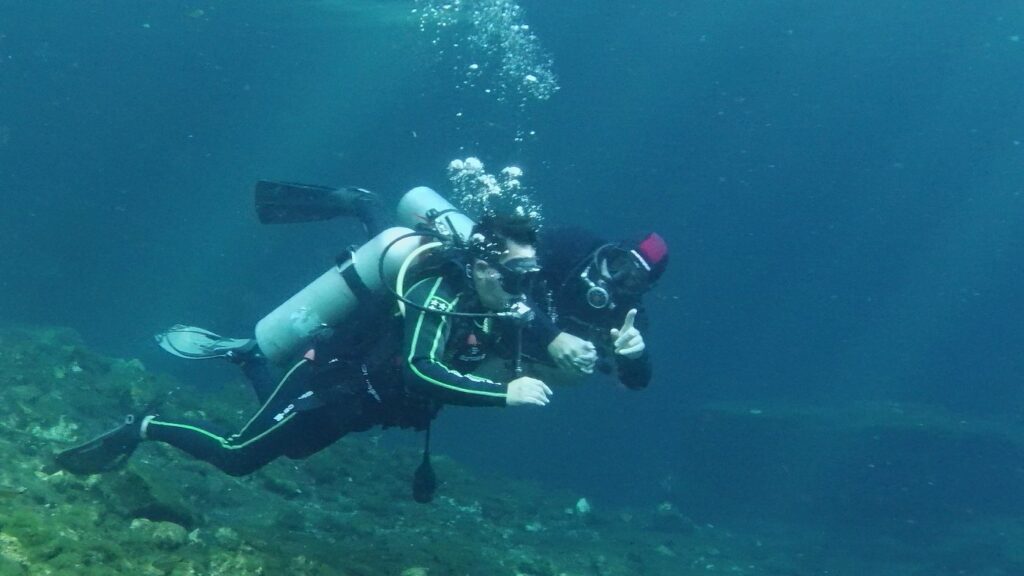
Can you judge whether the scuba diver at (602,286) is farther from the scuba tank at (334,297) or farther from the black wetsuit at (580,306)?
the scuba tank at (334,297)

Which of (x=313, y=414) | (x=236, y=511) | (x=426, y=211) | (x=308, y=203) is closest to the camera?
(x=313, y=414)

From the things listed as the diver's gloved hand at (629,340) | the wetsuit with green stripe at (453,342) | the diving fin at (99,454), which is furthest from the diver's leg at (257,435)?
the diver's gloved hand at (629,340)

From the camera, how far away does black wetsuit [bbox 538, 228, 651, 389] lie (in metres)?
5.73

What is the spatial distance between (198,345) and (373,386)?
2.70m

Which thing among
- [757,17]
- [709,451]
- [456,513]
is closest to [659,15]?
[757,17]

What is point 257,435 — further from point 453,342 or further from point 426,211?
point 426,211

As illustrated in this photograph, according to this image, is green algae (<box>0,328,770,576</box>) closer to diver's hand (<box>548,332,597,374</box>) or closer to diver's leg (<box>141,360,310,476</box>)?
diver's leg (<box>141,360,310,476</box>)

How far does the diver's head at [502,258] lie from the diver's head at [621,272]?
102 centimetres

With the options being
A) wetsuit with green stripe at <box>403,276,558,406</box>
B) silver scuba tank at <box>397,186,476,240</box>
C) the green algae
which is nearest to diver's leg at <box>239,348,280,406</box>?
the green algae

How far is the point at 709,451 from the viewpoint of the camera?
23.3m

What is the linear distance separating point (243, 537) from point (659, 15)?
37568 mm

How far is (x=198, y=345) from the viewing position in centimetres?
710

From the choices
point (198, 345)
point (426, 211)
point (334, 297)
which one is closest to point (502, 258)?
point (426, 211)

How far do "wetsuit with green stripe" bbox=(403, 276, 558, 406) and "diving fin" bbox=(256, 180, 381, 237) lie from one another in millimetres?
2179
